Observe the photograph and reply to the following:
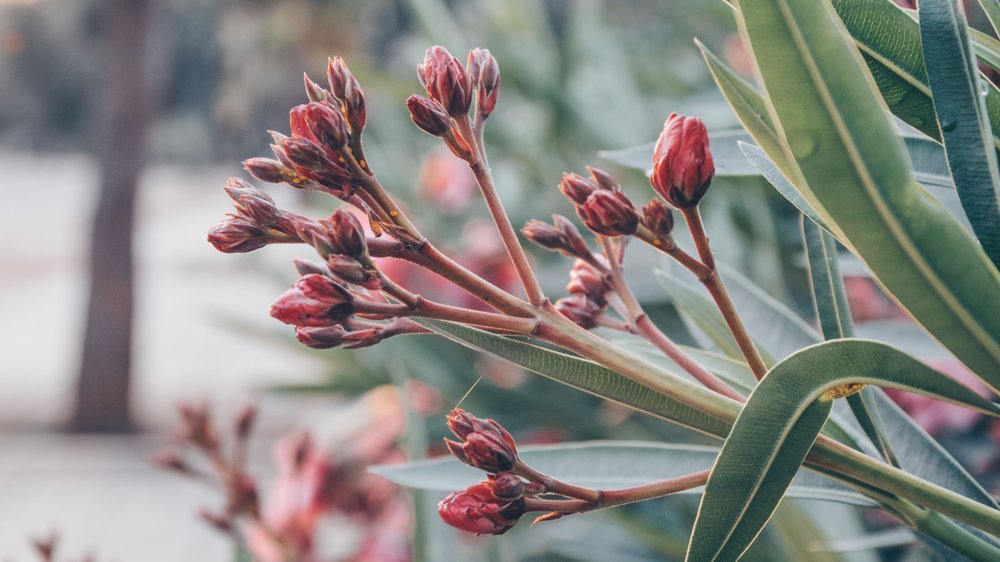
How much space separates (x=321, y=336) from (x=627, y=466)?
0.47 feet

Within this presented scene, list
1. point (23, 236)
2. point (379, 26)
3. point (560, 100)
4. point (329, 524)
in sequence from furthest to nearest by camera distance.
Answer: point (23, 236), point (379, 26), point (560, 100), point (329, 524)

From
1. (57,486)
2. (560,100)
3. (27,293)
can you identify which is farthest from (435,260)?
(27,293)

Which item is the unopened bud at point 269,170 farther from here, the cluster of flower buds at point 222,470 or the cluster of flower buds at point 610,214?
the cluster of flower buds at point 222,470

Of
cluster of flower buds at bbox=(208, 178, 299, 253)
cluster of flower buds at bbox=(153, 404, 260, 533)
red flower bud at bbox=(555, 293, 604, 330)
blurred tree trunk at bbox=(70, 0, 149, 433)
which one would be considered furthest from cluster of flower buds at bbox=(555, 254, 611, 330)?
blurred tree trunk at bbox=(70, 0, 149, 433)

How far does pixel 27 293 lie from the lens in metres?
8.43

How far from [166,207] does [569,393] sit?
14211 mm

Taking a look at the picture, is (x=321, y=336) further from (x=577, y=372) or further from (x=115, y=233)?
(x=115, y=233)

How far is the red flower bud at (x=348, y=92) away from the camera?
29 cm

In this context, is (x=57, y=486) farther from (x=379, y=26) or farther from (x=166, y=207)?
(x=166, y=207)

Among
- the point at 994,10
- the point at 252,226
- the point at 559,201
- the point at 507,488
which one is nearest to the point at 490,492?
the point at 507,488

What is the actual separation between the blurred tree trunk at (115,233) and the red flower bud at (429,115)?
490 centimetres

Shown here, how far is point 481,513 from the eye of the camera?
28 cm

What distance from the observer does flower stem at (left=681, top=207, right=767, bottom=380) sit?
0.88ft

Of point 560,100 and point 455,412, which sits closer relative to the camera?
point 455,412
